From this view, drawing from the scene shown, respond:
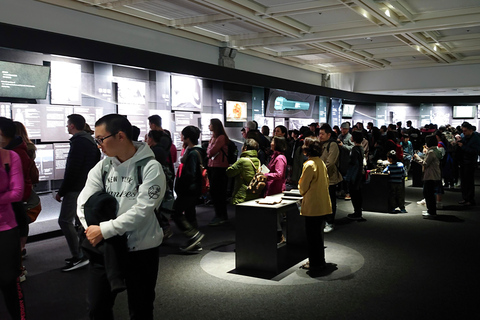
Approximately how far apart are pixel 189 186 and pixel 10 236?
8.80 ft

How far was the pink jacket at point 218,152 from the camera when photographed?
7.29m

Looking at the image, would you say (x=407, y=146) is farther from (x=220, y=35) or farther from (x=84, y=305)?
(x=84, y=305)

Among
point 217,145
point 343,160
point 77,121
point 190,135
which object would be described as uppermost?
point 77,121

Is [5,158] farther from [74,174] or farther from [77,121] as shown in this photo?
[77,121]

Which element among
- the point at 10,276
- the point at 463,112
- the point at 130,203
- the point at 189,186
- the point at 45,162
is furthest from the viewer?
the point at 463,112

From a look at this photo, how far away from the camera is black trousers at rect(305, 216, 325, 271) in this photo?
4.83 m

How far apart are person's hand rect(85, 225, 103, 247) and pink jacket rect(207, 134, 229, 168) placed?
5.04 metres

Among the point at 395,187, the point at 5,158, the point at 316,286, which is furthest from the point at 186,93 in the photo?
the point at 5,158

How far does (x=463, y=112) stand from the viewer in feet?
65.5

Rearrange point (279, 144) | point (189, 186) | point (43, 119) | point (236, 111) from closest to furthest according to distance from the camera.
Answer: point (189, 186), point (279, 144), point (43, 119), point (236, 111)

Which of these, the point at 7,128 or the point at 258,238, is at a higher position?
the point at 7,128

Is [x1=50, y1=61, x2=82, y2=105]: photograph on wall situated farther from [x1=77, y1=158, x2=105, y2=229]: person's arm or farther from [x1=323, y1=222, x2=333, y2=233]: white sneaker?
[x1=77, y1=158, x2=105, y2=229]: person's arm

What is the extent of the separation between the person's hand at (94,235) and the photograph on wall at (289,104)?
10.8 m

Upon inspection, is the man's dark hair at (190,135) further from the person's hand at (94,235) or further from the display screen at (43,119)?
the person's hand at (94,235)
